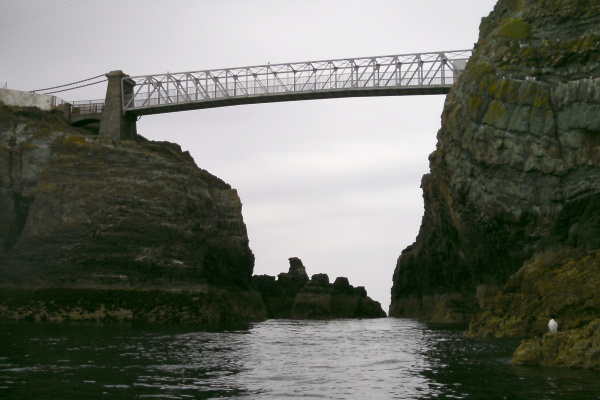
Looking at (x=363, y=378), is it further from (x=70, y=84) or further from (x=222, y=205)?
(x=70, y=84)

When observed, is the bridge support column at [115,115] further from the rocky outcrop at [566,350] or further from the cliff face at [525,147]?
the rocky outcrop at [566,350]

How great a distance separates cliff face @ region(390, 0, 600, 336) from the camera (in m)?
62.1

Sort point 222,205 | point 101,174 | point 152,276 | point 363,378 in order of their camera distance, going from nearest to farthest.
Answer: point 363,378
point 152,276
point 101,174
point 222,205

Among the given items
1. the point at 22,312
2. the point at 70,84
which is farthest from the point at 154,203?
the point at 70,84

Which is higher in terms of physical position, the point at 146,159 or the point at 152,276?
the point at 146,159

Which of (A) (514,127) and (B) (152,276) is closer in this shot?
(A) (514,127)

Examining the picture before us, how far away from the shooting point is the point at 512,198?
67.8 m

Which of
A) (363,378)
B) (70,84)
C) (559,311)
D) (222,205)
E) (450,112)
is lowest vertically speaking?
(363,378)

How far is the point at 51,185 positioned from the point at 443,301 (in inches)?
2039

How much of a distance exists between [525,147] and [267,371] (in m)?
42.4

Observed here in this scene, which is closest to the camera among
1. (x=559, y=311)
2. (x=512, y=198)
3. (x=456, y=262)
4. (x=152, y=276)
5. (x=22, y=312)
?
(x=559, y=311)

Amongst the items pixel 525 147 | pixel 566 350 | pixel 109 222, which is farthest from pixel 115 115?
pixel 566 350

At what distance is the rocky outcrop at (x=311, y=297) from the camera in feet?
409

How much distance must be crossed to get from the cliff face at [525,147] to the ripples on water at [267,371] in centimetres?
1465
